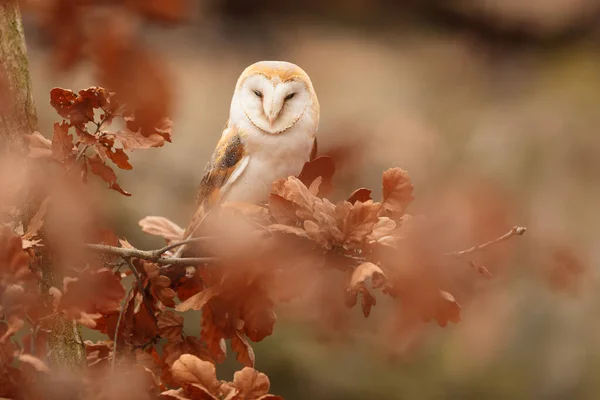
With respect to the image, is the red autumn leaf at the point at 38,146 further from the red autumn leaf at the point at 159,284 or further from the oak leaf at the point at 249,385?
the oak leaf at the point at 249,385

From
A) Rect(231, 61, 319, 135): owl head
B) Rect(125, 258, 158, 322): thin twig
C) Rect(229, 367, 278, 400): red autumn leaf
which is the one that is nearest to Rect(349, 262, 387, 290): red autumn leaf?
Rect(229, 367, 278, 400): red autumn leaf

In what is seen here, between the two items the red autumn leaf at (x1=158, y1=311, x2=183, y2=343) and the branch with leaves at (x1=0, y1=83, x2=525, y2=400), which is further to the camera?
the red autumn leaf at (x1=158, y1=311, x2=183, y2=343)

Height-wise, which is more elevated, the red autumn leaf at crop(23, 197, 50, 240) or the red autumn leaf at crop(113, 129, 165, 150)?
the red autumn leaf at crop(113, 129, 165, 150)

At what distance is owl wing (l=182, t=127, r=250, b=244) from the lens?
0.91m

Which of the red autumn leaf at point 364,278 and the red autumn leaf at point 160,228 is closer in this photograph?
the red autumn leaf at point 364,278

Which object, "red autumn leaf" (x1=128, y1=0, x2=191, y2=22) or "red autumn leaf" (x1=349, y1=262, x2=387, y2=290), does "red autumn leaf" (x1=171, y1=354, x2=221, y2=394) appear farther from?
"red autumn leaf" (x1=128, y1=0, x2=191, y2=22)

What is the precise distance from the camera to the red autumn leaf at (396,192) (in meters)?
0.62

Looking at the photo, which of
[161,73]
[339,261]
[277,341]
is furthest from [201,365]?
[277,341]

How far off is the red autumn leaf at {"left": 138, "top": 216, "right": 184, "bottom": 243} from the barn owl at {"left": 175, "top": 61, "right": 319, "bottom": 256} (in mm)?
15

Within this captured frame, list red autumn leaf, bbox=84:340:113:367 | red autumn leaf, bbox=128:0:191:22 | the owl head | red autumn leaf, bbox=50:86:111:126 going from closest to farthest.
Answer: red autumn leaf, bbox=128:0:191:22 < red autumn leaf, bbox=50:86:111:126 < red autumn leaf, bbox=84:340:113:367 < the owl head

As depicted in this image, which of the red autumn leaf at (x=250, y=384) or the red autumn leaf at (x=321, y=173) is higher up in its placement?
the red autumn leaf at (x=321, y=173)

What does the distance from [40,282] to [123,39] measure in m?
0.35

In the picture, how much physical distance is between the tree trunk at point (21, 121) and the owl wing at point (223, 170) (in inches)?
8.8

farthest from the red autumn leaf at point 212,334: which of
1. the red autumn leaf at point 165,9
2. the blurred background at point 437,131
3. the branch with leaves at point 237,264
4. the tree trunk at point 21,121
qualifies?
the blurred background at point 437,131
